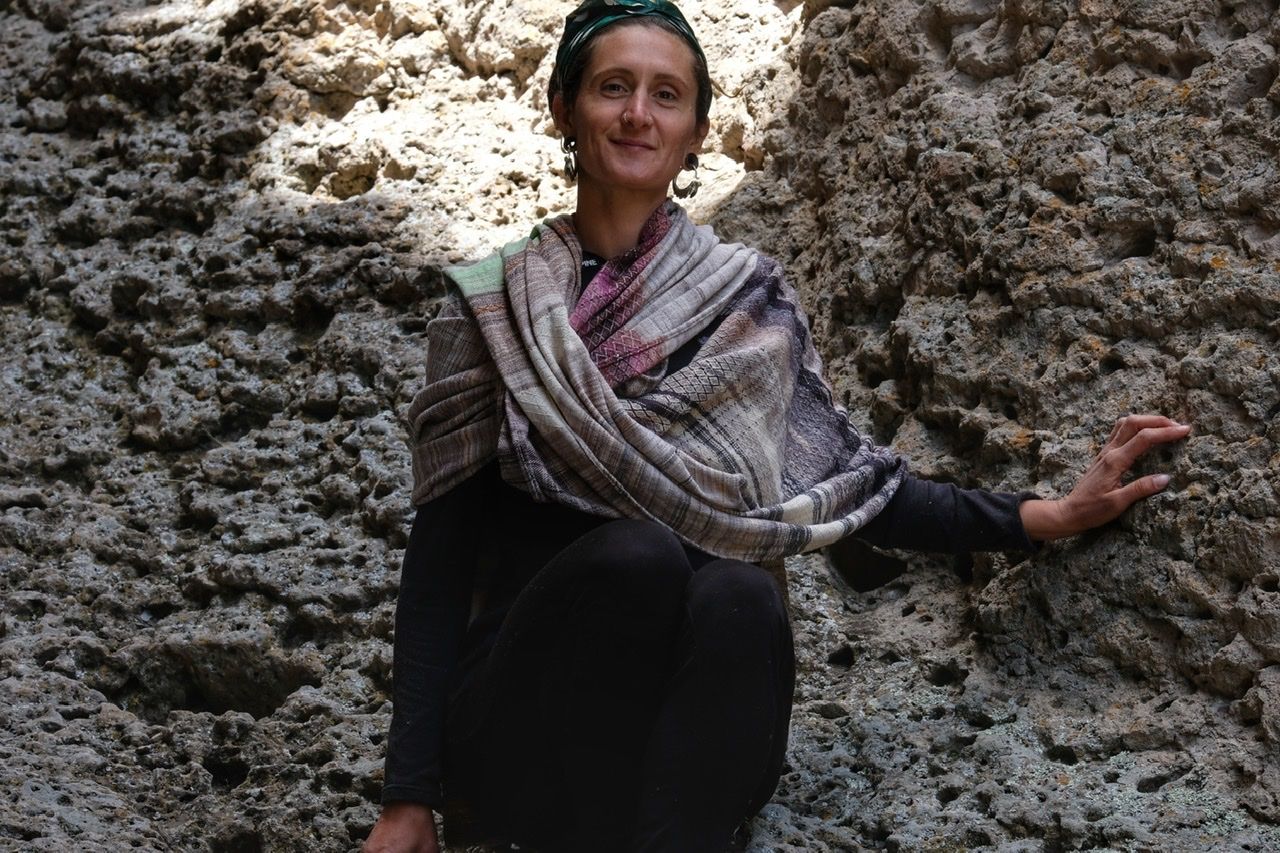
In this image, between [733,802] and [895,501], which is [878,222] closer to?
[895,501]

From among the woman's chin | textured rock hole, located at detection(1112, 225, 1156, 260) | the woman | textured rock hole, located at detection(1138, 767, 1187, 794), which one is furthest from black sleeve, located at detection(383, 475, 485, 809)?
textured rock hole, located at detection(1112, 225, 1156, 260)

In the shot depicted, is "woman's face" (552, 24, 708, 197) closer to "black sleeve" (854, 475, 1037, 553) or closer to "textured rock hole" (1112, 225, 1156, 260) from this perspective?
"black sleeve" (854, 475, 1037, 553)

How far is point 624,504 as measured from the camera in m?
1.96

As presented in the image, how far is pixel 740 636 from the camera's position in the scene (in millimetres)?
1830

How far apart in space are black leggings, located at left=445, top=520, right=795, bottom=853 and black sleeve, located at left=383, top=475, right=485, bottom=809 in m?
0.03

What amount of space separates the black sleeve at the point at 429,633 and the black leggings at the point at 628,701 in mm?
35

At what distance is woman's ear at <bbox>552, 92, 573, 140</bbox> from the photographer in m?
2.19

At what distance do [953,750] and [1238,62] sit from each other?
1.08 m

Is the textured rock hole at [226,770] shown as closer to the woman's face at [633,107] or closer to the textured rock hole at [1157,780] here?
the woman's face at [633,107]

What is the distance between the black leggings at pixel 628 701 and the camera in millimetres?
1819

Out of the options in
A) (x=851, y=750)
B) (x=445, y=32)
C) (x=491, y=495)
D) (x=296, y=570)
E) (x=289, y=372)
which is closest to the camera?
(x=491, y=495)

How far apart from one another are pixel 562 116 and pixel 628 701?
2.74ft

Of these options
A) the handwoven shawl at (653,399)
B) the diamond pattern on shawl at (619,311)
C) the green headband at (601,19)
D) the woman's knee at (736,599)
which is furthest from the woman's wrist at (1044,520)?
the green headband at (601,19)

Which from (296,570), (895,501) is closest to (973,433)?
(895,501)
